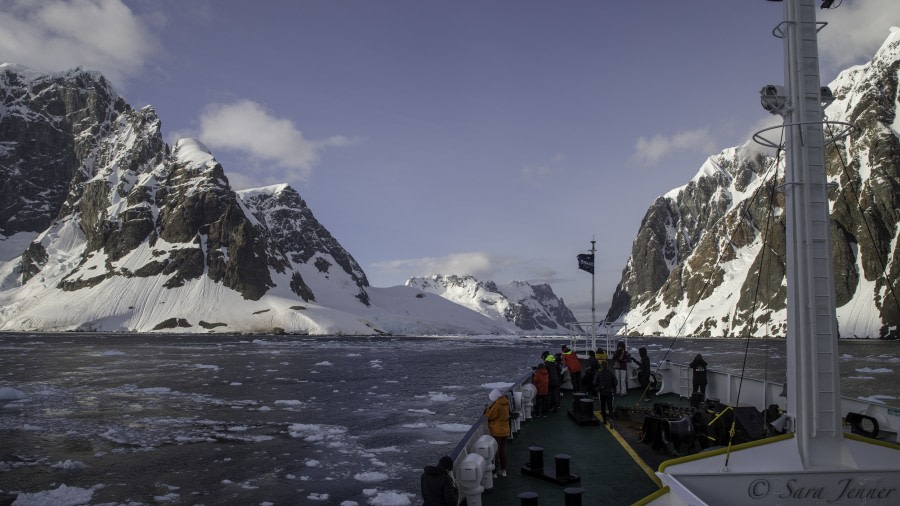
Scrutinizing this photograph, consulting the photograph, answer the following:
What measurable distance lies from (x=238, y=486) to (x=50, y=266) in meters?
225

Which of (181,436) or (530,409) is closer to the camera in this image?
(530,409)

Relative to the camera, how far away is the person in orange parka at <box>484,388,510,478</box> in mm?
10398

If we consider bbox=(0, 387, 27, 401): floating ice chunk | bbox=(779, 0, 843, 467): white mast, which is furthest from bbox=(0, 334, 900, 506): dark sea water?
bbox=(779, 0, 843, 467): white mast

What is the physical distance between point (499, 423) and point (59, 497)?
12.7 metres

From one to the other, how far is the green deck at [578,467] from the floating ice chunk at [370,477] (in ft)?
16.2

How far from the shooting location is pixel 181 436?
22219 millimetres

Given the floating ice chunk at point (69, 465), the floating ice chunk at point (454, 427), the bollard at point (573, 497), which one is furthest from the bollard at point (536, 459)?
the floating ice chunk at point (69, 465)

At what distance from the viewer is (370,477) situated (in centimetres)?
1670

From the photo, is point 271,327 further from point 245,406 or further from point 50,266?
point 245,406

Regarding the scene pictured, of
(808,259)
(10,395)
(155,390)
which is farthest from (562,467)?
Result: (10,395)

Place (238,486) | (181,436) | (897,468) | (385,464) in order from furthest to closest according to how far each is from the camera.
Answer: (181,436)
(385,464)
(238,486)
(897,468)

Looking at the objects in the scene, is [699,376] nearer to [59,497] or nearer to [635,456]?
[635,456]

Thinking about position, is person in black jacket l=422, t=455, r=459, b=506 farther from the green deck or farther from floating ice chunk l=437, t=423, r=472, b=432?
floating ice chunk l=437, t=423, r=472, b=432

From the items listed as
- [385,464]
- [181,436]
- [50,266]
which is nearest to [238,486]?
[385,464]
